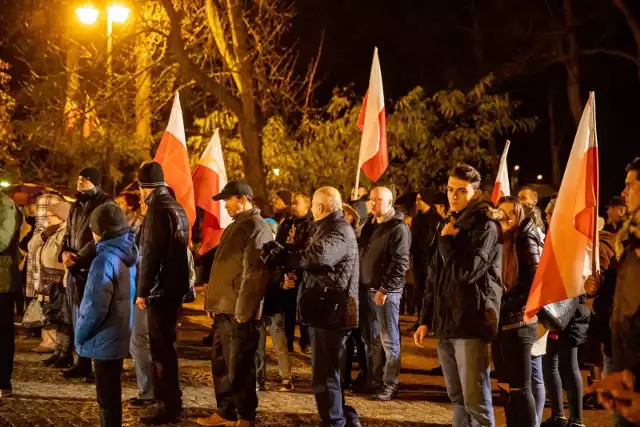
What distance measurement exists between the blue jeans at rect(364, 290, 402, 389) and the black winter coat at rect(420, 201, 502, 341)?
289 centimetres

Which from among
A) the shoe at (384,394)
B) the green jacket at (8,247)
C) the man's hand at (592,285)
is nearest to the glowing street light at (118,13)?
the green jacket at (8,247)

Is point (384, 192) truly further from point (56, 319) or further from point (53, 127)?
point (53, 127)

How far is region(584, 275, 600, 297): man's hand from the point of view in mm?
6008

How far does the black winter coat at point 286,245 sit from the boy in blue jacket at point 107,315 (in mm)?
1345

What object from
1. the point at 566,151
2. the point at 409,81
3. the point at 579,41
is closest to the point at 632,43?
the point at 579,41

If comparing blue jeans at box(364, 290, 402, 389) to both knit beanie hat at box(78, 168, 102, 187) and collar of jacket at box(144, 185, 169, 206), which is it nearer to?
collar of jacket at box(144, 185, 169, 206)

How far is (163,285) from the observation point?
745 cm

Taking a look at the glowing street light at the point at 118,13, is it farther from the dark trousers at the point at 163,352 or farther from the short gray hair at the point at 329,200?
the short gray hair at the point at 329,200

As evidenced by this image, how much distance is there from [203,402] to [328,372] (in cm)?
210

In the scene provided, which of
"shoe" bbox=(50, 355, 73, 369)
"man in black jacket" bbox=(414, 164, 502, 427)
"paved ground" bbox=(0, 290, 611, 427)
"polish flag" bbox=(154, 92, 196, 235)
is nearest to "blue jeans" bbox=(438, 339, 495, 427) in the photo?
"man in black jacket" bbox=(414, 164, 502, 427)

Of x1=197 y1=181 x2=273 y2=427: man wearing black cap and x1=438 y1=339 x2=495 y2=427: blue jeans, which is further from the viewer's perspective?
x1=197 y1=181 x2=273 y2=427: man wearing black cap

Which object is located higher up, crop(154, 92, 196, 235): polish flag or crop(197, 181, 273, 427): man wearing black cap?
crop(154, 92, 196, 235): polish flag

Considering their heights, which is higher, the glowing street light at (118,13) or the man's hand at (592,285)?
the glowing street light at (118,13)

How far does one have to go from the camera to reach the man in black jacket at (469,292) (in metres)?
5.94
